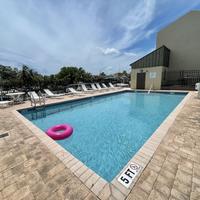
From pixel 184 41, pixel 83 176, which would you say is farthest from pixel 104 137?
pixel 184 41

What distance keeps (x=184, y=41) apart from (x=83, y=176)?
18.2 meters

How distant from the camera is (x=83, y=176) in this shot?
168cm

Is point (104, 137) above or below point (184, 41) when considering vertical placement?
below

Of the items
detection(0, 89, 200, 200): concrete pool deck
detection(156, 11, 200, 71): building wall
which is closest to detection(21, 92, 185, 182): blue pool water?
detection(0, 89, 200, 200): concrete pool deck

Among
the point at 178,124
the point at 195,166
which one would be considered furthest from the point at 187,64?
the point at 195,166

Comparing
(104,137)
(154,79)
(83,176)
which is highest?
(154,79)

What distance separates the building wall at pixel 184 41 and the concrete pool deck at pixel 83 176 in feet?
49.4

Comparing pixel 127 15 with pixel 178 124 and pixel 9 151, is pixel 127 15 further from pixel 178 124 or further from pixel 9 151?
pixel 9 151

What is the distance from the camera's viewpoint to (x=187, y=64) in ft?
45.2

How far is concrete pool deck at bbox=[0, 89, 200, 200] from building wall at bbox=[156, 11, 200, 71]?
15.1 m

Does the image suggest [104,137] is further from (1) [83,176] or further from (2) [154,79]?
(2) [154,79]

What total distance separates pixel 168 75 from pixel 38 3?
50.0 ft

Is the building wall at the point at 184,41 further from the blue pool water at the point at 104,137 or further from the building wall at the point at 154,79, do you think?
the blue pool water at the point at 104,137

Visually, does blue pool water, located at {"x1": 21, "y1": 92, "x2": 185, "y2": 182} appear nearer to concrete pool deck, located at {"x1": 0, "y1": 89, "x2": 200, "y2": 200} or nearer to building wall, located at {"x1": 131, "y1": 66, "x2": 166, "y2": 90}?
concrete pool deck, located at {"x1": 0, "y1": 89, "x2": 200, "y2": 200}
